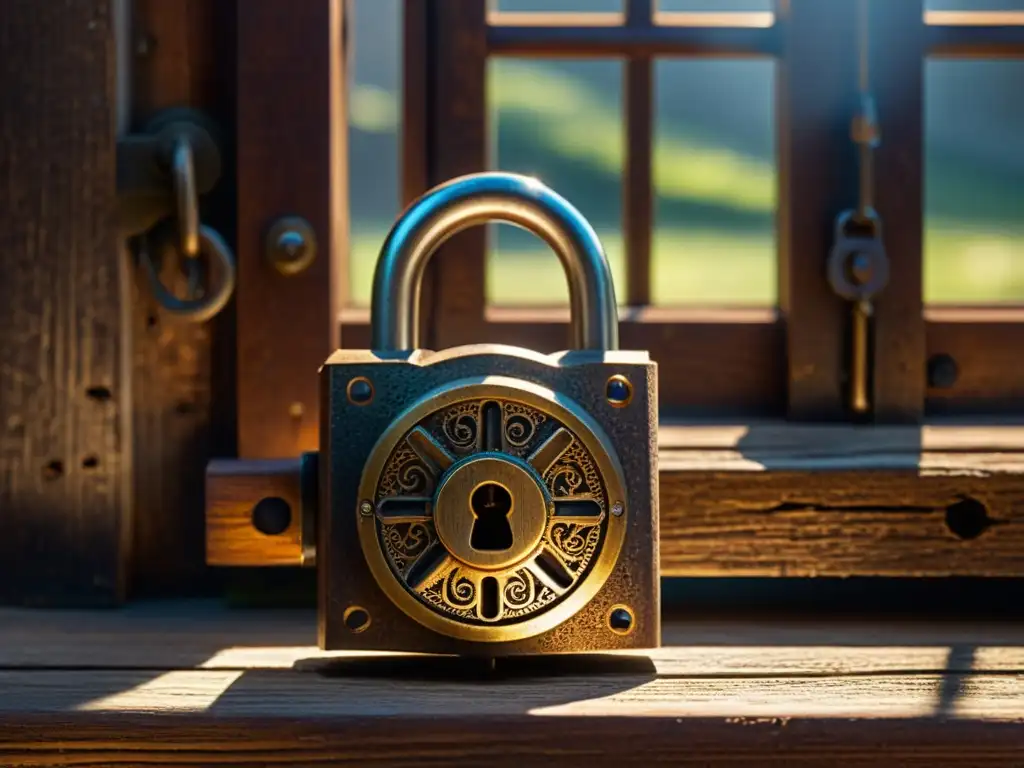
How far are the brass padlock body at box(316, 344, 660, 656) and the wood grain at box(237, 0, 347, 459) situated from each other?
0.82ft

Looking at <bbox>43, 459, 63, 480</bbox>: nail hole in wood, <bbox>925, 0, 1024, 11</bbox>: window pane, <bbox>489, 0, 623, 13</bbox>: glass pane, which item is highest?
<bbox>489, 0, 623, 13</bbox>: glass pane

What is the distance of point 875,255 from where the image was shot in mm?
924

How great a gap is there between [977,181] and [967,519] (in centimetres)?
365

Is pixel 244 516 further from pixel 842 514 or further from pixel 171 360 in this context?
pixel 842 514

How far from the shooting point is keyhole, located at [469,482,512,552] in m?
0.65

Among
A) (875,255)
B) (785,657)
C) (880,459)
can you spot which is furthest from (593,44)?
(785,657)

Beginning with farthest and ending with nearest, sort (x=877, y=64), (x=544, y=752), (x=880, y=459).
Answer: (x=877, y=64) < (x=880, y=459) < (x=544, y=752)

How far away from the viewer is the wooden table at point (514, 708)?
0.59 meters

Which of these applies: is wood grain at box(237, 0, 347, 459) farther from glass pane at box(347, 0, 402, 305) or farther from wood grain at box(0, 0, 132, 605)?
glass pane at box(347, 0, 402, 305)

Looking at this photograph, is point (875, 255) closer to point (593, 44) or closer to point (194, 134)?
point (593, 44)

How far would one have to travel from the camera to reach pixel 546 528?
646mm

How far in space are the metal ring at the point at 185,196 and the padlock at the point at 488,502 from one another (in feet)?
A: 0.88

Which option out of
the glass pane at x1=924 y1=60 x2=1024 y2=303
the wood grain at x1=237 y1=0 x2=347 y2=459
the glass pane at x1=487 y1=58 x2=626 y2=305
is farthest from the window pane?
the glass pane at x1=487 y1=58 x2=626 y2=305

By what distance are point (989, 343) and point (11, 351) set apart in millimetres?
853
